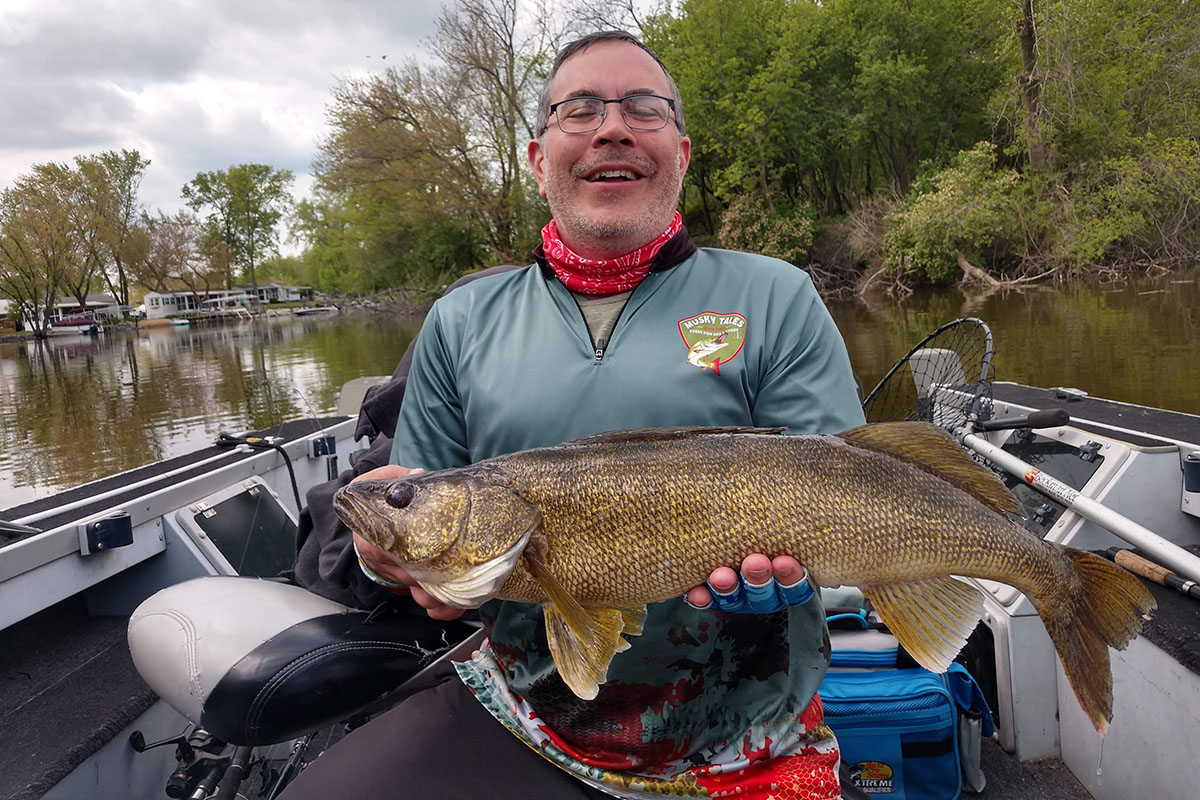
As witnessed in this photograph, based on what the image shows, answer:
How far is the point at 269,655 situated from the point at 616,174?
1833 mm

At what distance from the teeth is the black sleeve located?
0.89 metres

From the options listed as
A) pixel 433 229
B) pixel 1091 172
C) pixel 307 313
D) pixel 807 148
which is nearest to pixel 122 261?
pixel 307 313

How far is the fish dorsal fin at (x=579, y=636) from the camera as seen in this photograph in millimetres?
1612

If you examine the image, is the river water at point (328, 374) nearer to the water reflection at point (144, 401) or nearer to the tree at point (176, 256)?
the water reflection at point (144, 401)

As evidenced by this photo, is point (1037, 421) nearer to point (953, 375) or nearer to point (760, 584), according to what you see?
point (953, 375)

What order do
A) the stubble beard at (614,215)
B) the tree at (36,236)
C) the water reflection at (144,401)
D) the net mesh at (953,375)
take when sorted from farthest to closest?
the tree at (36,236), the water reflection at (144,401), the net mesh at (953,375), the stubble beard at (614,215)

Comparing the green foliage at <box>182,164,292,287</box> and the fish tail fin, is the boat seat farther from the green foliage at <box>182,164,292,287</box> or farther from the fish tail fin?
the green foliage at <box>182,164,292,287</box>

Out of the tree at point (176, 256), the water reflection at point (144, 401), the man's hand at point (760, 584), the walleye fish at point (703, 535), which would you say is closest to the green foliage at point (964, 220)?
the water reflection at point (144, 401)

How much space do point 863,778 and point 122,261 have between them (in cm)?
8939

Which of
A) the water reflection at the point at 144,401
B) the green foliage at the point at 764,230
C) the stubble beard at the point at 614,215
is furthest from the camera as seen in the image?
the green foliage at the point at 764,230

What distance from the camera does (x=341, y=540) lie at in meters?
2.69

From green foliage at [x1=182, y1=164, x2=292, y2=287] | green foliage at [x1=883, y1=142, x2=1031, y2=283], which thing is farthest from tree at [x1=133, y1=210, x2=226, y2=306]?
green foliage at [x1=883, y1=142, x2=1031, y2=283]

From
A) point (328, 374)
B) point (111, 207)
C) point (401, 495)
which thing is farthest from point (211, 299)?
point (401, 495)

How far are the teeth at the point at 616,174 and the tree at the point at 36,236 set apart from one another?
66.7 meters
